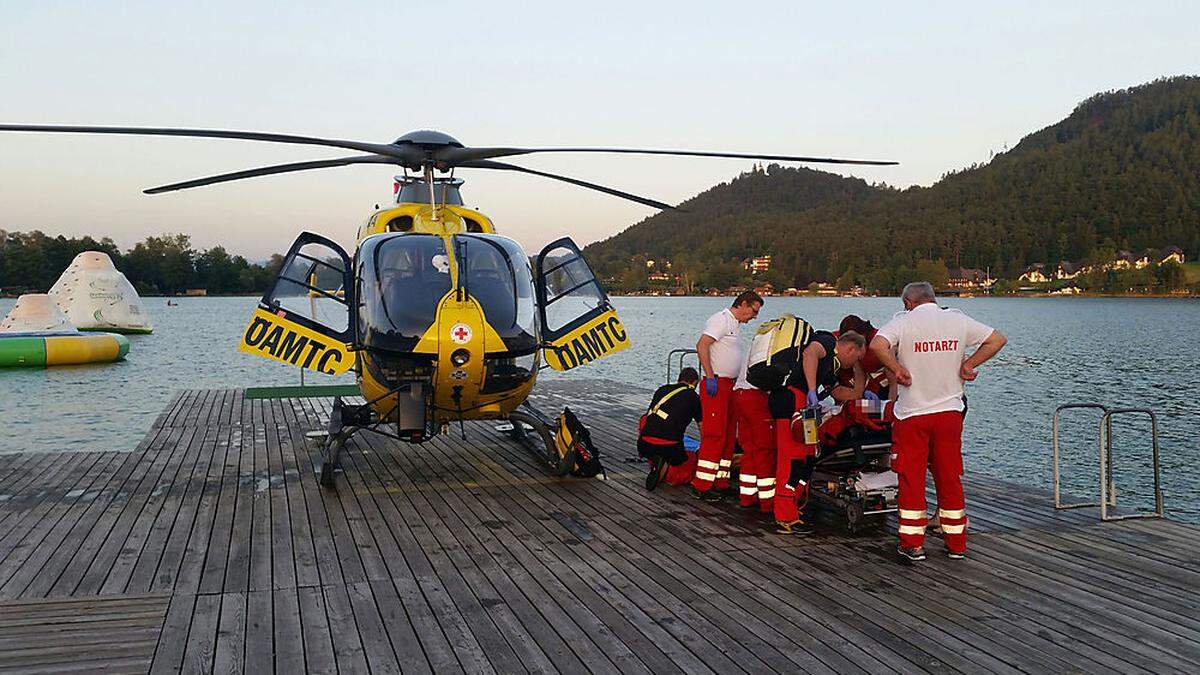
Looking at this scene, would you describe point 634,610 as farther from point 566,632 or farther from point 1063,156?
point 1063,156

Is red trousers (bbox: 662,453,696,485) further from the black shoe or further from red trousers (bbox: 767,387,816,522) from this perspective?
red trousers (bbox: 767,387,816,522)

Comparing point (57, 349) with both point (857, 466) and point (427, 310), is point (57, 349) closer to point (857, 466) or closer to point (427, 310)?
point (427, 310)

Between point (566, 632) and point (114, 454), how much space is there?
7004mm

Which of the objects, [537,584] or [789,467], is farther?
[789,467]

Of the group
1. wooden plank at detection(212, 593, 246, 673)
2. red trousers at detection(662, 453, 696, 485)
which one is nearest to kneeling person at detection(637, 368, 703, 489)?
red trousers at detection(662, 453, 696, 485)

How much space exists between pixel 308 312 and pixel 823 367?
4.68 m

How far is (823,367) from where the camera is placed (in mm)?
6148

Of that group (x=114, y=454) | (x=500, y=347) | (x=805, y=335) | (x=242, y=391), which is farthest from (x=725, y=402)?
(x=242, y=391)

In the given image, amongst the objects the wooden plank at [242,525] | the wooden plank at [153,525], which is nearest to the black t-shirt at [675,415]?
the wooden plank at [242,525]

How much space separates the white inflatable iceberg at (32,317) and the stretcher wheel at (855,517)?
119 feet

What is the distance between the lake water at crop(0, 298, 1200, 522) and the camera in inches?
615

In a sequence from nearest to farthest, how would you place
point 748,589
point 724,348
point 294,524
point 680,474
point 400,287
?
1. point 748,589
2. point 294,524
3. point 724,348
4. point 400,287
5. point 680,474

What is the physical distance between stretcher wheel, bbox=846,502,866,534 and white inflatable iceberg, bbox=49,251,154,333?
56.5 metres

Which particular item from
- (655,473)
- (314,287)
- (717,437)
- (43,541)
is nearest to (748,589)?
(717,437)
